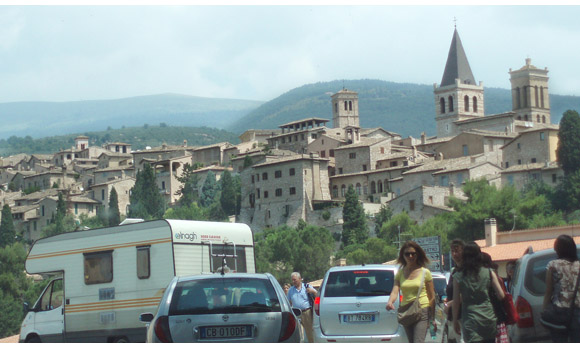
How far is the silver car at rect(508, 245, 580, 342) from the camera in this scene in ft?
37.6

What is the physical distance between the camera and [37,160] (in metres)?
168

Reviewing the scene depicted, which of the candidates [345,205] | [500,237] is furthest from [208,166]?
[500,237]

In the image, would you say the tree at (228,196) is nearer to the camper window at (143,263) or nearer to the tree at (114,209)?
the tree at (114,209)

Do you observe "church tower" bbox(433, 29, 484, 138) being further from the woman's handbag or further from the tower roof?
the woman's handbag

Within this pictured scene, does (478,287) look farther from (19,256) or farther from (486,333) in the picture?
(19,256)

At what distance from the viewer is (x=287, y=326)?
11.6 m

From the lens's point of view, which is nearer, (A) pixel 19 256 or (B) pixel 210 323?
(B) pixel 210 323

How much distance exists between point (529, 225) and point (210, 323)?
67260 mm

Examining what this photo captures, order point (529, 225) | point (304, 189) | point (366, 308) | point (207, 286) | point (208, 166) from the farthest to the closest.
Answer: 1. point (208, 166)
2. point (304, 189)
3. point (529, 225)
4. point (366, 308)
5. point (207, 286)

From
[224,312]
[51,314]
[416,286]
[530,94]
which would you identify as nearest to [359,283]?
[416,286]

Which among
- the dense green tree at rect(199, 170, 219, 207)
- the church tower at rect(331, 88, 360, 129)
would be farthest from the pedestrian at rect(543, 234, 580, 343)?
the church tower at rect(331, 88, 360, 129)

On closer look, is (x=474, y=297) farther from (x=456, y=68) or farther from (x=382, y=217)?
(x=456, y=68)

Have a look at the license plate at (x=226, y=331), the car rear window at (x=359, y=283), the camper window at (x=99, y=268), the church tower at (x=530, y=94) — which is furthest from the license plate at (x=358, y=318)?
the church tower at (x=530, y=94)

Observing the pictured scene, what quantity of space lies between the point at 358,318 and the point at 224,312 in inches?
138
